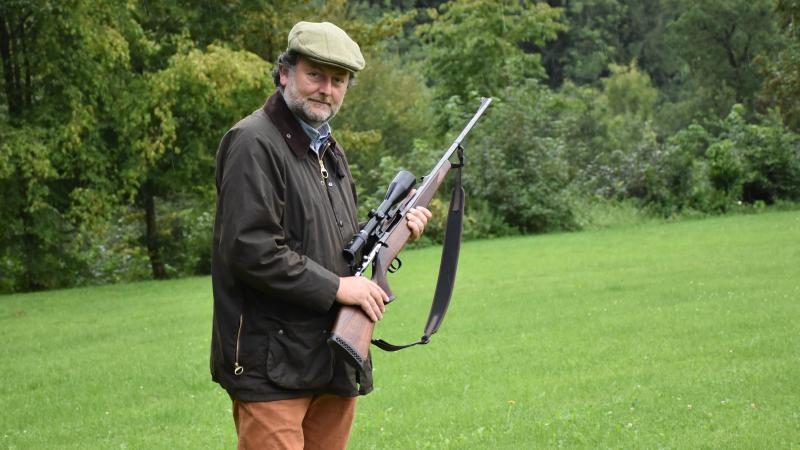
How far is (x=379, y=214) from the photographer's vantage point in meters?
4.62

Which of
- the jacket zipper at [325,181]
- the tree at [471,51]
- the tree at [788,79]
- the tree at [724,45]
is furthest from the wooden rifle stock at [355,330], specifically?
the tree at [724,45]

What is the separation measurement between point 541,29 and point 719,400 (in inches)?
1578

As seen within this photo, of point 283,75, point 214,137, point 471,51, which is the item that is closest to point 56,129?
point 214,137

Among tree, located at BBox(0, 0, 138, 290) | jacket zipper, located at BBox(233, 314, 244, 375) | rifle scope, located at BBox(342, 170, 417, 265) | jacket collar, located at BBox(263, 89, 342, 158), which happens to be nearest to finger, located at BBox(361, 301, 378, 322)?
rifle scope, located at BBox(342, 170, 417, 265)

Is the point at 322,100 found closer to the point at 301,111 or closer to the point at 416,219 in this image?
the point at 301,111

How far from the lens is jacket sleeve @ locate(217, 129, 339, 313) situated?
399 centimetres

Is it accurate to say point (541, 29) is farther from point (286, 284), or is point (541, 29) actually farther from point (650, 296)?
point (286, 284)

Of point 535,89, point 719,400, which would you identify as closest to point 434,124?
point 535,89

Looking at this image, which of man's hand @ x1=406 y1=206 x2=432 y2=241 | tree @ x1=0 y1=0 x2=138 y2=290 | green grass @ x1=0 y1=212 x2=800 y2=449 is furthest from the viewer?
tree @ x1=0 y1=0 x2=138 y2=290

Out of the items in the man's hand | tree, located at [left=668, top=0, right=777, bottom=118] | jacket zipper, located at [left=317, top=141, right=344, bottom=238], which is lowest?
tree, located at [left=668, top=0, right=777, bottom=118]

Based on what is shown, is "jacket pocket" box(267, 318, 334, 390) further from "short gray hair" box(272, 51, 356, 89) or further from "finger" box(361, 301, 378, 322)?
"short gray hair" box(272, 51, 356, 89)

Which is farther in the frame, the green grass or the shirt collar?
the green grass

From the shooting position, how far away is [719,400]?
27.6ft

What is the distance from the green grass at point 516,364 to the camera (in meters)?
8.08
